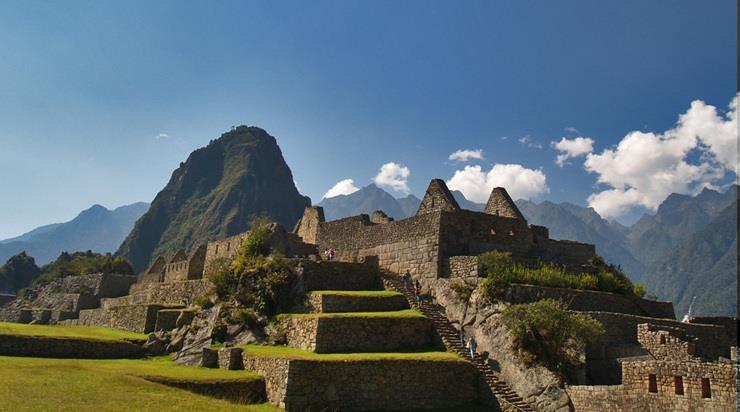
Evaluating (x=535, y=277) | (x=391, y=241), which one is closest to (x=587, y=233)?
(x=391, y=241)

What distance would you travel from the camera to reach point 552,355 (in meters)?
18.1

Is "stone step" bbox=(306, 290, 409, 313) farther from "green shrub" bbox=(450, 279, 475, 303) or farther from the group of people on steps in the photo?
"green shrub" bbox=(450, 279, 475, 303)

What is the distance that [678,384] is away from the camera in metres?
13.4

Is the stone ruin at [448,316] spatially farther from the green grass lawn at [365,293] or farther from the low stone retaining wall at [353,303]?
the green grass lawn at [365,293]

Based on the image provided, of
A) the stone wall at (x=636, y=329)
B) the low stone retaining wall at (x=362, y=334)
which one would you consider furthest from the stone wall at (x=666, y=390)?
the low stone retaining wall at (x=362, y=334)

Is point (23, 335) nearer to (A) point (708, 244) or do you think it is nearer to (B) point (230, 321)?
(B) point (230, 321)

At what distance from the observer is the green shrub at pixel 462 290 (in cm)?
2188

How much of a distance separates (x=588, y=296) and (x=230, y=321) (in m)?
14.1

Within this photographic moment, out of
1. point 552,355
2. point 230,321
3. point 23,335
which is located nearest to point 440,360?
point 552,355

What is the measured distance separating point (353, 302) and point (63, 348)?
10.7 metres

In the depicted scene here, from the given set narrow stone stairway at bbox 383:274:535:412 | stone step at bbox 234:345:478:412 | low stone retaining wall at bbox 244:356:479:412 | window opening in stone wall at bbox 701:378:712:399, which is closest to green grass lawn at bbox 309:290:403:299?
narrow stone stairway at bbox 383:274:535:412

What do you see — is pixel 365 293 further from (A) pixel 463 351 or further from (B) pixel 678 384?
(B) pixel 678 384

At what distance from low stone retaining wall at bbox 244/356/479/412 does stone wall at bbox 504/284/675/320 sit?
12.5 feet

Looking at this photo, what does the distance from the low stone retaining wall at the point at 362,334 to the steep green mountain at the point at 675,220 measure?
152 m
